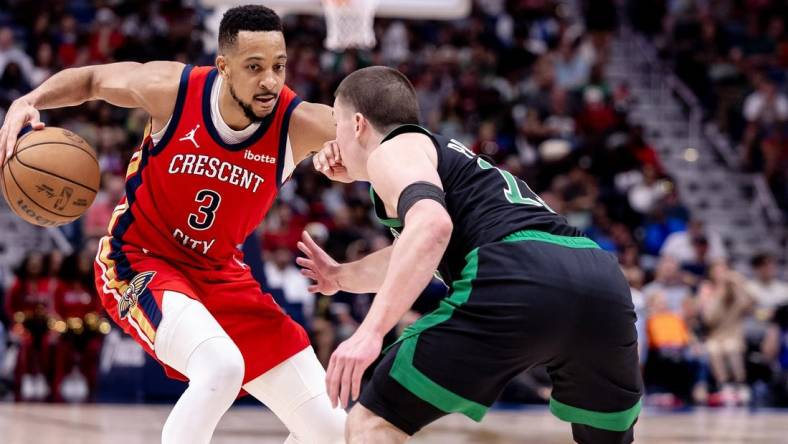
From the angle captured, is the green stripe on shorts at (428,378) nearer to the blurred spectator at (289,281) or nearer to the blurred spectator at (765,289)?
the blurred spectator at (289,281)

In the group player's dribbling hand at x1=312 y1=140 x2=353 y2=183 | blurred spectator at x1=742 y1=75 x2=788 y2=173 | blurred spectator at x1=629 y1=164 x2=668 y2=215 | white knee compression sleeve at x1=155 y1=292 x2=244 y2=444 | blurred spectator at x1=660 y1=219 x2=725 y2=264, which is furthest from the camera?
blurred spectator at x1=742 y1=75 x2=788 y2=173

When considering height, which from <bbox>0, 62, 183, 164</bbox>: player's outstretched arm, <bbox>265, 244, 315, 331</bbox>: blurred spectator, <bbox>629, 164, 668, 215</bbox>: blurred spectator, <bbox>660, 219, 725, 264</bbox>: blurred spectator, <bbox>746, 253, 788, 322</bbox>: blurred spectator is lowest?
<bbox>746, 253, 788, 322</bbox>: blurred spectator

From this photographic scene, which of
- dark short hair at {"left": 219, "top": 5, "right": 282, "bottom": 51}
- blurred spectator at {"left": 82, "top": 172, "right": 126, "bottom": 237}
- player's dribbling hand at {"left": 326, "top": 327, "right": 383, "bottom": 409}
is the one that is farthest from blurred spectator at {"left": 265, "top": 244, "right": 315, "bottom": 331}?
player's dribbling hand at {"left": 326, "top": 327, "right": 383, "bottom": 409}

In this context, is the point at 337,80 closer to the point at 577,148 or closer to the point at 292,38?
the point at 292,38

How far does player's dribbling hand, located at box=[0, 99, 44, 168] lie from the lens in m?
4.85

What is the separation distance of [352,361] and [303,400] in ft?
5.14

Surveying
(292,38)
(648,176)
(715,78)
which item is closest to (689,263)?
(648,176)

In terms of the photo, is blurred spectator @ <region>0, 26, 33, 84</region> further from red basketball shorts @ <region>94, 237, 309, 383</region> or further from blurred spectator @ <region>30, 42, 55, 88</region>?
red basketball shorts @ <region>94, 237, 309, 383</region>

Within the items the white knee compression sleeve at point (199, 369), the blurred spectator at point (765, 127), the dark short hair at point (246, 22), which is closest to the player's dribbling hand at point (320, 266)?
the white knee compression sleeve at point (199, 369)

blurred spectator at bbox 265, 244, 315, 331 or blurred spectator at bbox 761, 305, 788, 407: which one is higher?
blurred spectator at bbox 265, 244, 315, 331

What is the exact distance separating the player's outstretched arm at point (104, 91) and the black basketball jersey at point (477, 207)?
4.89ft

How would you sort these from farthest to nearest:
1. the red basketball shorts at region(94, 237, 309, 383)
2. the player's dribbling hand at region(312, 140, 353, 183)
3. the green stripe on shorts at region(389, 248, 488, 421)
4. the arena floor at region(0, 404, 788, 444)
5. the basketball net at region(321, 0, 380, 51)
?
the basketball net at region(321, 0, 380, 51), the arena floor at region(0, 404, 788, 444), the red basketball shorts at region(94, 237, 309, 383), the player's dribbling hand at region(312, 140, 353, 183), the green stripe on shorts at region(389, 248, 488, 421)

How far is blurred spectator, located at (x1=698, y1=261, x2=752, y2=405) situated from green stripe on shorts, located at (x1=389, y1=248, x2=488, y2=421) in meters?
9.62

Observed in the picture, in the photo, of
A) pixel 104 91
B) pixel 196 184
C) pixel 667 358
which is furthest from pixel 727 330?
pixel 104 91
